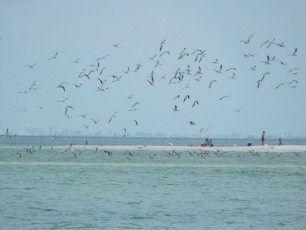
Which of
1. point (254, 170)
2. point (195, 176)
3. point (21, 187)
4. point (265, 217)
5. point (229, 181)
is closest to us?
point (265, 217)

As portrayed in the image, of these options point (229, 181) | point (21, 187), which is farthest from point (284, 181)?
point (21, 187)

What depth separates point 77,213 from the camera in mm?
36031

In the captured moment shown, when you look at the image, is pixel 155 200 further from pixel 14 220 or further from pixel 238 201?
pixel 14 220

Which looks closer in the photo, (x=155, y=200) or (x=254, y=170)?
(x=155, y=200)

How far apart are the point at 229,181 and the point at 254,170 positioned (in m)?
16.9

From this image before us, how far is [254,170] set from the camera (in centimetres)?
7519

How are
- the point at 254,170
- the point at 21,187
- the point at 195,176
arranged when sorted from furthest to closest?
the point at 254,170 → the point at 195,176 → the point at 21,187

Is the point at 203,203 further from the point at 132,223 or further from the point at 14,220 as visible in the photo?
the point at 14,220

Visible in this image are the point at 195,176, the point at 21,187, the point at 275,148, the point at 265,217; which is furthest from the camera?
the point at 275,148

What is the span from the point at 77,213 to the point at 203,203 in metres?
8.85

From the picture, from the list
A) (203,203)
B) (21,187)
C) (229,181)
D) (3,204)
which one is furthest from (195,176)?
(3,204)

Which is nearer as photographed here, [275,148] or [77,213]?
[77,213]

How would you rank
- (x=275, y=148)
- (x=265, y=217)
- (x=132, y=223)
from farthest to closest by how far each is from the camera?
(x=275, y=148), (x=265, y=217), (x=132, y=223)

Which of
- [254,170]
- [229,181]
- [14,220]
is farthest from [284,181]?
[14,220]
